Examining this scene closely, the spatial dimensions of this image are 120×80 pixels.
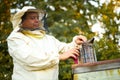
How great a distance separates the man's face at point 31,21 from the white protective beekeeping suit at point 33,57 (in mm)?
135

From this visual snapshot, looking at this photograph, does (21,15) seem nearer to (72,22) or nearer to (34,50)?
(34,50)

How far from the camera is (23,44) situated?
475cm

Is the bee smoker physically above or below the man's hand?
below

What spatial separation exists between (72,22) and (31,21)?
25.5 ft

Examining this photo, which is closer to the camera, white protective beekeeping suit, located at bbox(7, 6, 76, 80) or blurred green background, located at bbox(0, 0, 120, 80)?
white protective beekeeping suit, located at bbox(7, 6, 76, 80)

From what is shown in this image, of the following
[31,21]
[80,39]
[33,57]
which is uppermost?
[31,21]

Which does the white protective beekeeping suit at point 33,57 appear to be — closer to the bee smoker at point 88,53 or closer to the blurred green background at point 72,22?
the bee smoker at point 88,53

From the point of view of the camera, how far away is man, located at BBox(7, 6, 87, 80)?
15.3 feet

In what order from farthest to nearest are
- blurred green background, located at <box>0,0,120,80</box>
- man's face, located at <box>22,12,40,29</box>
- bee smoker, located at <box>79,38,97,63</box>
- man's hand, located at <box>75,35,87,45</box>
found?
blurred green background, located at <box>0,0,120,80</box>
man's face, located at <box>22,12,40,29</box>
man's hand, located at <box>75,35,87,45</box>
bee smoker, located at <box>79,38,97,63</box>

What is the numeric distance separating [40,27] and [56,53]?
407mm

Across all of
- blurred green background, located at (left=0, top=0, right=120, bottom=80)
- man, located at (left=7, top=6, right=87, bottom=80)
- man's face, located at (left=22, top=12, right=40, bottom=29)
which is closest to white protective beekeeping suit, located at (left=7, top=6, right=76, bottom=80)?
man, located at (left=7, top=6, right=87, bottom=80)

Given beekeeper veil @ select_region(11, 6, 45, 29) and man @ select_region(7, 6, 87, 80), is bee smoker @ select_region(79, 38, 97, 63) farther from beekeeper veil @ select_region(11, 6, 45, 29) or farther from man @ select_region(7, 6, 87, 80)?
beekeeper veil @ select_region(11, 6, 45, 29)

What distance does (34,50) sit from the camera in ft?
15.5

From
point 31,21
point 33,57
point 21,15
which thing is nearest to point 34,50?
point 33,57
